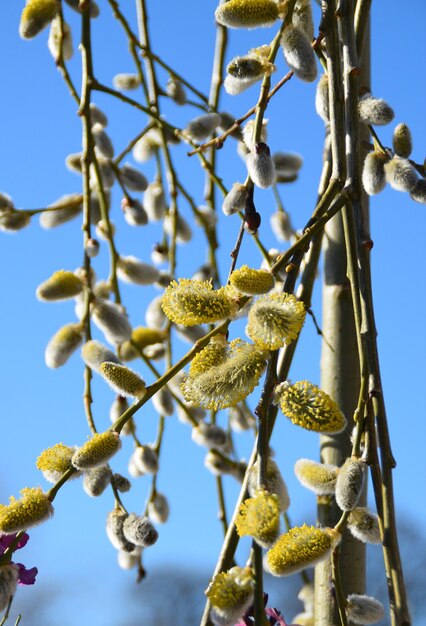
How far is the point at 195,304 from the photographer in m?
0.53

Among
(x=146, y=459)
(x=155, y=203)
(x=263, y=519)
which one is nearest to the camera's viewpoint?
(x=263, y=519)

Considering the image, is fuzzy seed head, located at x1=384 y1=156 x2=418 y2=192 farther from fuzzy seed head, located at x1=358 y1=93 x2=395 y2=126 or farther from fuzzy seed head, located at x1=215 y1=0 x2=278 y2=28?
fuzzy seed head, located at x1=215 y1=0 x2=278 y2=28

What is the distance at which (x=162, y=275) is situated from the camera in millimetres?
989

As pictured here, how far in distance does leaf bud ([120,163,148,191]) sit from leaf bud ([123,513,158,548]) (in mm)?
389

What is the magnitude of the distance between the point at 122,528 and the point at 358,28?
474 mm

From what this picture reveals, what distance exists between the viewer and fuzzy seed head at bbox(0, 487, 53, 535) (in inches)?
21.7

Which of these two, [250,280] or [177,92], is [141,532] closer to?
[250,280]

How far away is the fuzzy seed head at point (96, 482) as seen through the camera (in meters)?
0.70

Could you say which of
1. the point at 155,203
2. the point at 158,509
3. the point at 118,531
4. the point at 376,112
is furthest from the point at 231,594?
the point at 155,203

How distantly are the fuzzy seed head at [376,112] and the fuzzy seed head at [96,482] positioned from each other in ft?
1.13

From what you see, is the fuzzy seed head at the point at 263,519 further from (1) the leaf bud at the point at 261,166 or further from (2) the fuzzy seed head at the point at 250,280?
(1) the leaf bud at the point at 261,166

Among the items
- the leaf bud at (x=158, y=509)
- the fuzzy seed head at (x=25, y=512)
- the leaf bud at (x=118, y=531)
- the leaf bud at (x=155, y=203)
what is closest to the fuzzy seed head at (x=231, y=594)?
the fuzzy seed head at (x=25, y=512)

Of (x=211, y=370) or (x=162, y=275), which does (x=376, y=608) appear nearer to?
(x=211, y=370)

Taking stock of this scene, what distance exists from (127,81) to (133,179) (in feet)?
0.50
